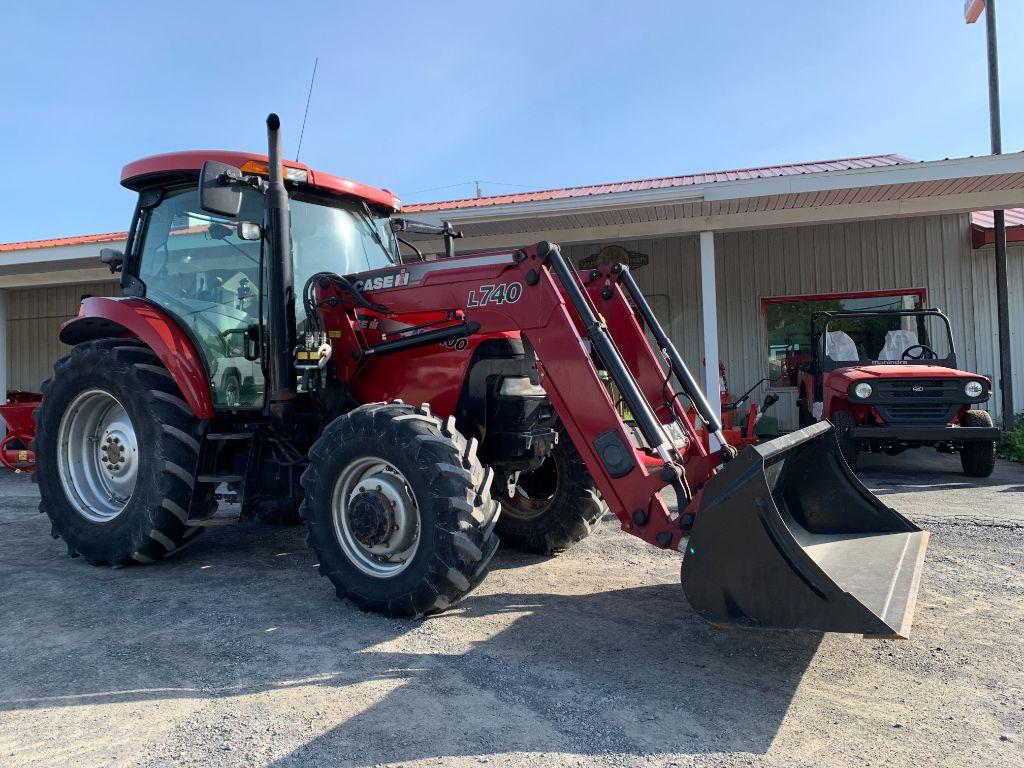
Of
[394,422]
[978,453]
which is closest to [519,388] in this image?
[394,422]

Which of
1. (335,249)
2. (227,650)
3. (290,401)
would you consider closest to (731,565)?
(227,650)

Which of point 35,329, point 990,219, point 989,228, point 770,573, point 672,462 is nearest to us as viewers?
point 770,573

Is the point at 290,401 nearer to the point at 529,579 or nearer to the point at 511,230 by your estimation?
the point at 529,579

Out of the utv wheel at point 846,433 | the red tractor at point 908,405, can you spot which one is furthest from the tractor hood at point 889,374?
the utv wheel at point 846,433

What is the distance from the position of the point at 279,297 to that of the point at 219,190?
25.8 inches

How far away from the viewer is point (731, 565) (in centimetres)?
281

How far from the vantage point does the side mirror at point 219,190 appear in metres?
3.81

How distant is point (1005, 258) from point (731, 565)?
10.9 m

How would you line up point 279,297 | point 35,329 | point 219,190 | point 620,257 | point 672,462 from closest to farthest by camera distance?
point 672,462 < point 219,190 < point 279,297 < point 620,257 < point 35,329

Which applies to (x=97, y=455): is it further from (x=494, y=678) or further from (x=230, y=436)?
(x=494, y=678)

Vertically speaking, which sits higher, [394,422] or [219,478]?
[394,422]

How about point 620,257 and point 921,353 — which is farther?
point 620,257

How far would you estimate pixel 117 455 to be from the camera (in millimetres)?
4828

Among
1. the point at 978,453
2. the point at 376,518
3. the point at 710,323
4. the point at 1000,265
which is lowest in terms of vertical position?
the point at 978,453
